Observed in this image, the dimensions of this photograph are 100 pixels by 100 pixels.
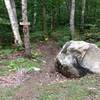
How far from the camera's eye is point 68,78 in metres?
10.3

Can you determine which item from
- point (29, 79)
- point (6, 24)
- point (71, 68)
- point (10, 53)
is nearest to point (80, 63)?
point (71, 68)

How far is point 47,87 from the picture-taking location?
872 cm

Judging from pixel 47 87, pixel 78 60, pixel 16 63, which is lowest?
pixel 16 63

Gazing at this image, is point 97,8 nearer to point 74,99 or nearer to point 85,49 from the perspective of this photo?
point 85,49

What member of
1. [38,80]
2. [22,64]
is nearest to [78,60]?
[38,80]

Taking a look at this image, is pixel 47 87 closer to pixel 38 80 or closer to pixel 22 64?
pixel 38 80

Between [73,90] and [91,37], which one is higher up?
[73,90]

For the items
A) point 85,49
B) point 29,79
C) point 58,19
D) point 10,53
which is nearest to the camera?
point 29,79

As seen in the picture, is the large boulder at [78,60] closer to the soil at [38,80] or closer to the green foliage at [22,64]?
the soil at [38,80]

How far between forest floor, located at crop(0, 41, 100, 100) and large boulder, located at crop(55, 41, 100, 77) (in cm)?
36

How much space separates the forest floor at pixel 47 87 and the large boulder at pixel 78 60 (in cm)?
36

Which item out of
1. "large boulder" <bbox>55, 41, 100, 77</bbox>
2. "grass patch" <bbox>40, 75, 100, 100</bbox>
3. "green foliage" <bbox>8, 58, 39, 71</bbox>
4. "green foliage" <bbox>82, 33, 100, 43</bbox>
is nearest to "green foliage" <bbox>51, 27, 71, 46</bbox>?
"green foliage" <bbox>82, 33, 100, 43</bbox>

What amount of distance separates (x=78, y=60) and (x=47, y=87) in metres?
2.19

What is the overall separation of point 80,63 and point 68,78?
2.36 ft
